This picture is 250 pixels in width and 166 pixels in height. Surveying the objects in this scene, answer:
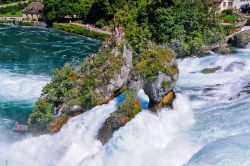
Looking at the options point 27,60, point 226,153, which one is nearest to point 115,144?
point 226,153

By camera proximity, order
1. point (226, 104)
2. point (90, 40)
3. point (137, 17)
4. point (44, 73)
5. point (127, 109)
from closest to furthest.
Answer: point (127, 109) → point (226, 104) → point (44, 73) → point (137, 17) → point (90, 40)

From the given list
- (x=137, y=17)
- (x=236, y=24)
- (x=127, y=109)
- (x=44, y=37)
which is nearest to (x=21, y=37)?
(x=44, y=37)

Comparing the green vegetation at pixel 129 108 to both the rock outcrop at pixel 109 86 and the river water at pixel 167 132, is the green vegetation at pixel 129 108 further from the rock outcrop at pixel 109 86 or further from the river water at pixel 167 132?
the river water at pixel 167 132

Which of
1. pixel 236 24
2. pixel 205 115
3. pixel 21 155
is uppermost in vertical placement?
pixel 236 24

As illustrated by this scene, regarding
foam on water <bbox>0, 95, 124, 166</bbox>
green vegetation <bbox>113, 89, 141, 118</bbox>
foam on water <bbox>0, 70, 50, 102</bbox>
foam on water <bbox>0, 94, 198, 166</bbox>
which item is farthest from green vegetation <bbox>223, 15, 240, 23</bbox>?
green vegetation <bbox>113, 89, 141, 118</bbox>

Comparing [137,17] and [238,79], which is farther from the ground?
[137,17]

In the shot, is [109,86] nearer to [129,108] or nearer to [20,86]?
[129,108]

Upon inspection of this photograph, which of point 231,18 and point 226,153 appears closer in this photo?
point 226,153

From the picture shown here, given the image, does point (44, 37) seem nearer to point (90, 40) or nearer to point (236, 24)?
point (90, 40)
